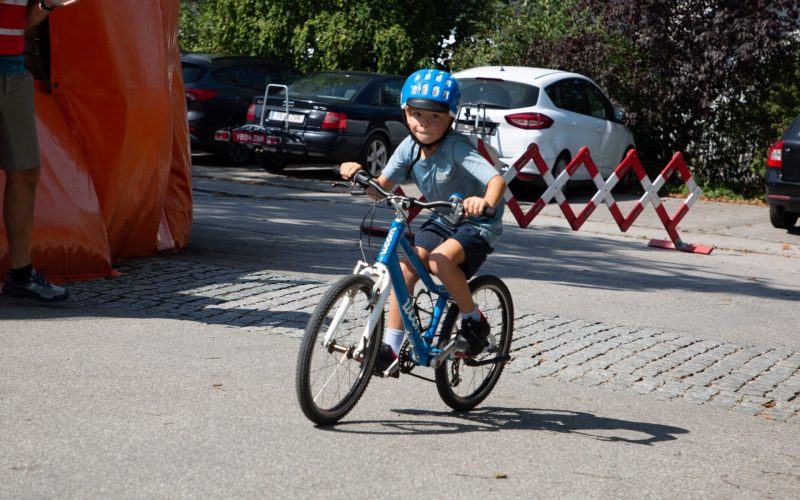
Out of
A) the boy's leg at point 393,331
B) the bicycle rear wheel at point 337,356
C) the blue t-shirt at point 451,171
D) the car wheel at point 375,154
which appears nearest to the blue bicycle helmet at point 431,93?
the blue t-shirt at point 451,171

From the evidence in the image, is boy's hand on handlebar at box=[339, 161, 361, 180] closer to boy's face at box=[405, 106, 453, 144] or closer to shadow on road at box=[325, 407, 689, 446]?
boy's face at box=[405, 106, 453, 144]

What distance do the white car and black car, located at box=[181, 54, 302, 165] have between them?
3.80m

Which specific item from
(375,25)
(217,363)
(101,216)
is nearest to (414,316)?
(217,363)

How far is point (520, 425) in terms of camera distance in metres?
5.33

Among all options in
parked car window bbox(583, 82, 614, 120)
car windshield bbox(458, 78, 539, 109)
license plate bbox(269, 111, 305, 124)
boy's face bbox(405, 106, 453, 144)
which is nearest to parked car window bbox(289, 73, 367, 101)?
license plate bbox(269, 111, 305, 124)

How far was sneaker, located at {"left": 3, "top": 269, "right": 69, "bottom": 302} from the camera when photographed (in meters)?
6.87

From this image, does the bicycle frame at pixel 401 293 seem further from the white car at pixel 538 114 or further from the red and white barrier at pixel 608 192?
the white car at pixel 538 114

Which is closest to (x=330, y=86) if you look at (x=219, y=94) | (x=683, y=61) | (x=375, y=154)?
(x=375, y=154)

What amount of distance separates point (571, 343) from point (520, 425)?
75.4 inches

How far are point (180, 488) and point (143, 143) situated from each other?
15.2ft

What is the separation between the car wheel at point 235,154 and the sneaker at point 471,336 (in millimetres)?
13544

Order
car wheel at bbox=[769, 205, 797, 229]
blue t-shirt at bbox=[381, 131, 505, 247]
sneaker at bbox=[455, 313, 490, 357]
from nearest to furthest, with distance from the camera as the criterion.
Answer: blue t-shirt at bbox=[381, 131, 505, 247], sneaker at bbox=[455, 313, 490, 357], car wheel at bbox=[769, 205, 797, 229]

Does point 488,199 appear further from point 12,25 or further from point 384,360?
point 12,25

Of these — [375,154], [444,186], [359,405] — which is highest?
[444,186]
